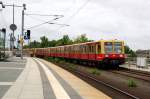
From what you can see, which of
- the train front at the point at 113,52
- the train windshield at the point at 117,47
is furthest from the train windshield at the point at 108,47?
the train windshield at the point at 117,47

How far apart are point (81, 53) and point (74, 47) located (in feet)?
24.0

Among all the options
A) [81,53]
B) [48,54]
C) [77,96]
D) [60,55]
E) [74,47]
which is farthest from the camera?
[48,54]

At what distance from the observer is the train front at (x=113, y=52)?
1606 inches

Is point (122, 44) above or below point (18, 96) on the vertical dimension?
above

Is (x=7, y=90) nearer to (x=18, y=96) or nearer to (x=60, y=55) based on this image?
(x=18, y=96)

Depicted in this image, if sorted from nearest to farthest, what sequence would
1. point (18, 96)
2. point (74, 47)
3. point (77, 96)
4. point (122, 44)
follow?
point (18, 96) < point (77, 96) < point (122, 44) < point (74, 47)

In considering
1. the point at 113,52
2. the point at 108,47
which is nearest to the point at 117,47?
the point at 113,52

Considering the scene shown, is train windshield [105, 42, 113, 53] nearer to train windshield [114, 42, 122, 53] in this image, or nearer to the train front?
the train front

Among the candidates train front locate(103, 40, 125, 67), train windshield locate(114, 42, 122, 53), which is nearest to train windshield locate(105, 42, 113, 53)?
train front locate(103, 40, 125, 67)

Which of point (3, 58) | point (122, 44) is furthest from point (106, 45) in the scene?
point (3, 58)

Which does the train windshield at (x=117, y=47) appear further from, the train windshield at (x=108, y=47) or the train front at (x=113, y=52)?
the train windshield at (x=108, y=47)

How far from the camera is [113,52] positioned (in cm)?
4169

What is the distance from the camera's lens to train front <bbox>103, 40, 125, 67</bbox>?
40.8 meters

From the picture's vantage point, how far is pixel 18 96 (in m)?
14.6
